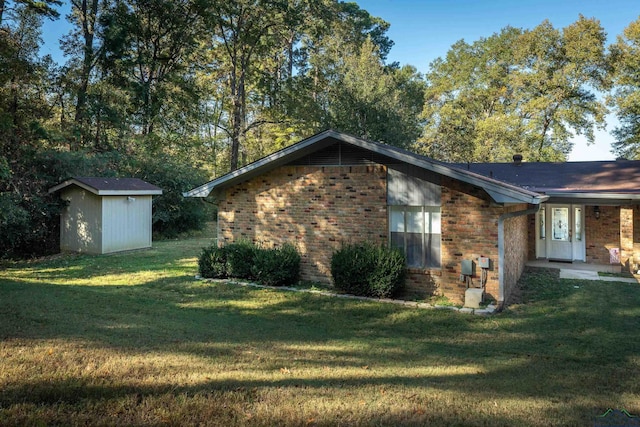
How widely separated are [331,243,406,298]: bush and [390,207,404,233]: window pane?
1.99ft

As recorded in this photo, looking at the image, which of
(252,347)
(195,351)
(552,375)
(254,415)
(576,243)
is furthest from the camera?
(576,243)

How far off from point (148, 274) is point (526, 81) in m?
26.5

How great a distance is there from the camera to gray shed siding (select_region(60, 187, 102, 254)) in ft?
54.3

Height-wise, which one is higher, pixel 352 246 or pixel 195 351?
pixel 352 246

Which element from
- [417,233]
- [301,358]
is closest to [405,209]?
[417,233]

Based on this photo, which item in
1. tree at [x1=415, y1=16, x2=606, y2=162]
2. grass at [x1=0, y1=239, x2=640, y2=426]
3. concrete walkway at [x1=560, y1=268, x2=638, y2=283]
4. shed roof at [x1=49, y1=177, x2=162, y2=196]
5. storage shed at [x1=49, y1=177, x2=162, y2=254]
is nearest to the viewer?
grass at [x1=0, y1=239, x2=640, y2=426]

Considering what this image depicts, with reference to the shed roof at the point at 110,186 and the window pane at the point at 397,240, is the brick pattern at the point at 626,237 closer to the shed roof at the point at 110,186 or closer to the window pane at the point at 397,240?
the window pane at the point at 397,240

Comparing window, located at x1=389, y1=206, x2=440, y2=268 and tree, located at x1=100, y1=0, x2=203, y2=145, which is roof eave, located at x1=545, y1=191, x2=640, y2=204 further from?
tree, located at x1=100, y1=0, x2=203, y2=145

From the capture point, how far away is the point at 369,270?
955cm

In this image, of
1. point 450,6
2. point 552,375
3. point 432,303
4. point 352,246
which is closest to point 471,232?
point 432,303

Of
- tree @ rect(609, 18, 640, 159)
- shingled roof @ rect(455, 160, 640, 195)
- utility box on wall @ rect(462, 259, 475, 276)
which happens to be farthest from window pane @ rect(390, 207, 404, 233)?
tree @ rect(609, 18, 640, 159)

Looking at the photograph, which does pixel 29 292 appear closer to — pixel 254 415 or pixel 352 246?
pixel 352 246

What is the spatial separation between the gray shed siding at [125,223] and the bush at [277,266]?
8714 millimetres

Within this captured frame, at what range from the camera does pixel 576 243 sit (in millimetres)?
14328
